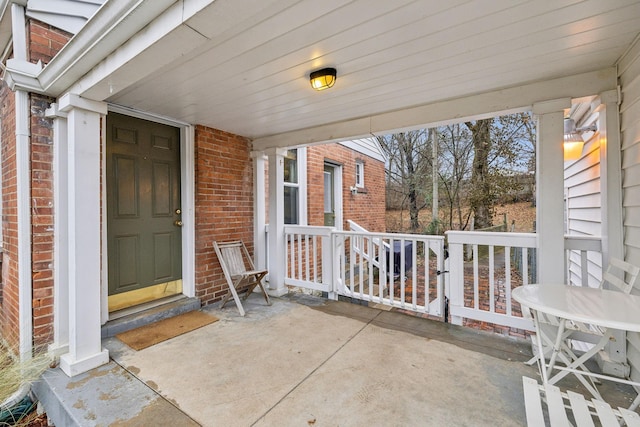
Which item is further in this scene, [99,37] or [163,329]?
[163,329]

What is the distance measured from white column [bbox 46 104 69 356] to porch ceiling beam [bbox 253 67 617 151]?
2.25 metres

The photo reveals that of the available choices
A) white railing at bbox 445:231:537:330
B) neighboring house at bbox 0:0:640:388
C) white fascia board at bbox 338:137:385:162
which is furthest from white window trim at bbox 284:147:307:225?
white railing at bbox 445:231:537:330

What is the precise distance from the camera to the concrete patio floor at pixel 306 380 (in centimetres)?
165

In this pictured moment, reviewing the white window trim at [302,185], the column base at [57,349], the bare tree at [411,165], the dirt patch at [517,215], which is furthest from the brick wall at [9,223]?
the dirt patch at [517,215]

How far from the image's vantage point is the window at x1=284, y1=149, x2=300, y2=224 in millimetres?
4863

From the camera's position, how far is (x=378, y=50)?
184 cm

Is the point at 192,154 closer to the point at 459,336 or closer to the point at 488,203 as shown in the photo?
the point at 459,336

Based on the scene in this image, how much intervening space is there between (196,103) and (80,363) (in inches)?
91.4

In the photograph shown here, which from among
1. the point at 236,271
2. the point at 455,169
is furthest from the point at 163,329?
the point at 455,169

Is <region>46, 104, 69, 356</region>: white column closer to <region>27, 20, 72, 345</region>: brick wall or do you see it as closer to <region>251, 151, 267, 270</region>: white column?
<region>27, 20, 72, 345</region>: brick wall

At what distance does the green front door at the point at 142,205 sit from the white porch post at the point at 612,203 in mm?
Answer: 3959

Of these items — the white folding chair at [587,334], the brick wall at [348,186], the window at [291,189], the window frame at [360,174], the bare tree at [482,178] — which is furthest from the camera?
the bare tree at [482,178]

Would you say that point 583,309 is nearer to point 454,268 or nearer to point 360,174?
point 454,268

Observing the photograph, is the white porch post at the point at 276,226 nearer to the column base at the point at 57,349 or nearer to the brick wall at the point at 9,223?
the column base at the point at 57,349
